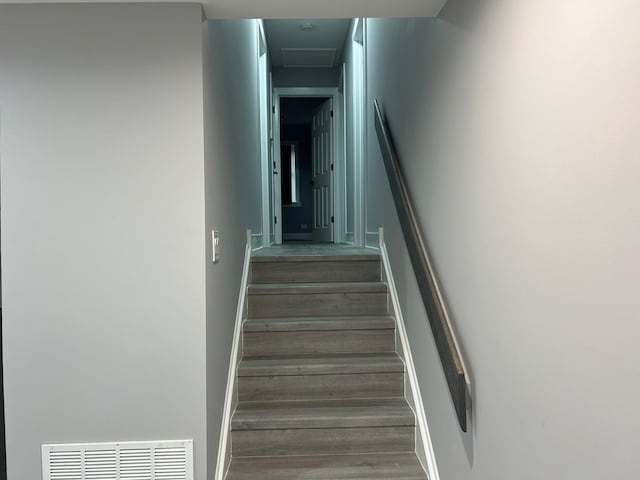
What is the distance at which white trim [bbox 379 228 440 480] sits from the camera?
7.13 feet

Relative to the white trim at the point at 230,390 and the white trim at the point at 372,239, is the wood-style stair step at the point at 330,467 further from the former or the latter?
the white trim at the point at 372,239

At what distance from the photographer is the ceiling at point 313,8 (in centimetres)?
178

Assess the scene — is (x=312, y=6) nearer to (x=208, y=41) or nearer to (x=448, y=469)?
(x=208, y=41)

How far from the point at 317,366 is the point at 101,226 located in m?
1.33

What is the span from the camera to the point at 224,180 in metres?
2.32

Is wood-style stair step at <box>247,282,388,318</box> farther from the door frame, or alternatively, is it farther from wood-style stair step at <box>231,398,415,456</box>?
the door frame

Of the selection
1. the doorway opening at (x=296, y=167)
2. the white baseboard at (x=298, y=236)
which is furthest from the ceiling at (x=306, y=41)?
the white baseboard at (x=298, y=236)

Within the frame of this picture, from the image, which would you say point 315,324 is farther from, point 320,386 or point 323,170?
point 323,170

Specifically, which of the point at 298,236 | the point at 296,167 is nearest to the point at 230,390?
the point at 298,236

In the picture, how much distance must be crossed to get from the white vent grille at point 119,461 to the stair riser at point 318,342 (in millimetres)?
1049

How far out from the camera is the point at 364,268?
3389 mm

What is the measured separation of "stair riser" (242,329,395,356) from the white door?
3.44 metres

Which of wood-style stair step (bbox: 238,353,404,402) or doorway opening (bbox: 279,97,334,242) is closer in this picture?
wood-style stair step (bbox: 238,353,404,402)

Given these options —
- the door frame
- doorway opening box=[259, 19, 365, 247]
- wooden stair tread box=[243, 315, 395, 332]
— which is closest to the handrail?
wooden stair tread box=[243, 315, 395, 332]
